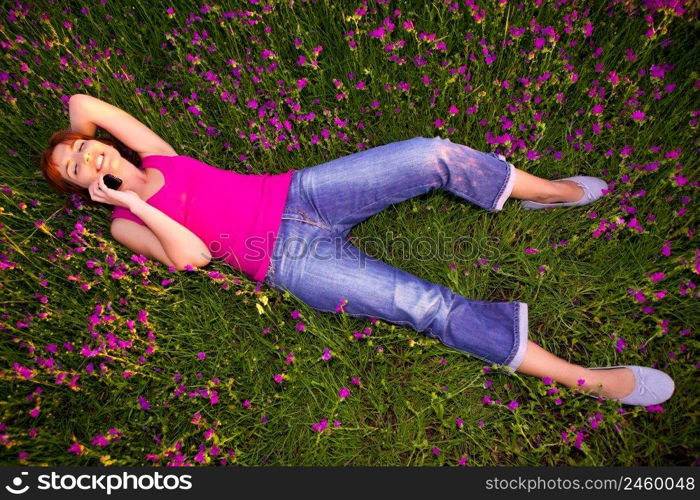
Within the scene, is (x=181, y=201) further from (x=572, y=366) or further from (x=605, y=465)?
(x=605, y=465)

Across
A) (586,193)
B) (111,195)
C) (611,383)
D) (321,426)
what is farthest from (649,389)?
(111,195)

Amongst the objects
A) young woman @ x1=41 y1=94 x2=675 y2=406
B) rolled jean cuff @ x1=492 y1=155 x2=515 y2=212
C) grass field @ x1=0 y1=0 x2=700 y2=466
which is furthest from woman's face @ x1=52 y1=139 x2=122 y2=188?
rolled jean cuff @ x1=492 y1=155 x2=515 y2=212

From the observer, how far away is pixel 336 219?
2.26 meters

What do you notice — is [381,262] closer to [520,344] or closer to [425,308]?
[425,308]

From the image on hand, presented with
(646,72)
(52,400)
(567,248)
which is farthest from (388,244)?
(52,400)

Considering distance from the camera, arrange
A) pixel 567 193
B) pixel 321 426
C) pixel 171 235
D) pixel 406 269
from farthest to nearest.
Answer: pixel 406 269 → pixel 567 193 → pixel 171 235 → pixel 321 426

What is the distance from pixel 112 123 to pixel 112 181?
1.28 ft

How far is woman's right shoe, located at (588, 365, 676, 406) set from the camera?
6.45 ft

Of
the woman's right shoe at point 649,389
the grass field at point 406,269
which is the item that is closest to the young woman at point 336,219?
the woman's right shoe at point 649,389

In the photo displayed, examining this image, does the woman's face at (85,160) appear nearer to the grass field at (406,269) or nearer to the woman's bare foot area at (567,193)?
the grass field at (406,269)

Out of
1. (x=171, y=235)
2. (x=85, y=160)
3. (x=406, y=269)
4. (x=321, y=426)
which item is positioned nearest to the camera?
(x=321, y=426)

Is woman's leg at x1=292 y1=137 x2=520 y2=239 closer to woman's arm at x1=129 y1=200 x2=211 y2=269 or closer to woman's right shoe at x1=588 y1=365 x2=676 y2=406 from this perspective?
woman's arm at x1=129 y1=200 x2=211 y2=269

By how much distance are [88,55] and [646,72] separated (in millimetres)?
3198

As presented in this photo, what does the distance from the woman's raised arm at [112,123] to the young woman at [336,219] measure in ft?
0.08
